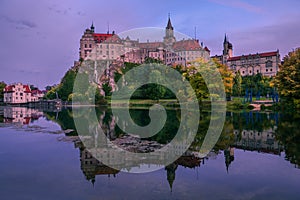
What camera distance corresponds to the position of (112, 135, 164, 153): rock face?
572 inches

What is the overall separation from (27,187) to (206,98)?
38.2 metres

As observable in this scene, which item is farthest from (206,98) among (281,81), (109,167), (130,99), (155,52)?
(155,52)

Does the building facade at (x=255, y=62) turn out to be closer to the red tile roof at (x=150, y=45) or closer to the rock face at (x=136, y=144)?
the red tile roof at (x=150, y=45)

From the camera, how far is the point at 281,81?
36.8m

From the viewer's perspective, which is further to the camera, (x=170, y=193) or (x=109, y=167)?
(x=109, y=167)

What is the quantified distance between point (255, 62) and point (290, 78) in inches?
2884

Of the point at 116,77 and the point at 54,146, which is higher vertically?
the point at 116,77

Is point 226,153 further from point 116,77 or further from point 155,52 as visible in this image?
point 155,52

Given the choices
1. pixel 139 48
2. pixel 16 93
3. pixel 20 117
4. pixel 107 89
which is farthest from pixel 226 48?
pixel 20 117

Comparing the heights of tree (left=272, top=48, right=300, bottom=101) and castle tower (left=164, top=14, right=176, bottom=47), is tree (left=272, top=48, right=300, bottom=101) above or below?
below

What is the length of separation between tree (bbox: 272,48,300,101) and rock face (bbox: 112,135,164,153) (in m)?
24.8

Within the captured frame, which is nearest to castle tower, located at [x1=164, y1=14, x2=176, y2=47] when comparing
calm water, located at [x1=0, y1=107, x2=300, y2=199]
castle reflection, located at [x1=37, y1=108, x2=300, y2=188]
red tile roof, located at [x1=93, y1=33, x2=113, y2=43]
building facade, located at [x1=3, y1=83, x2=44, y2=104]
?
red tile roof, located at [x1=93, y1=33, x2=113, y2=43]

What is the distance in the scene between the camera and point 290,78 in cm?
3497

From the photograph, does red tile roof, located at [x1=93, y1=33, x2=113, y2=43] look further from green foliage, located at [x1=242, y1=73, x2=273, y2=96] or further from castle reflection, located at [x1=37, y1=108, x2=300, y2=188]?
castle reflection, located at [x1=37, y1=108, x2=300, y2=188]
